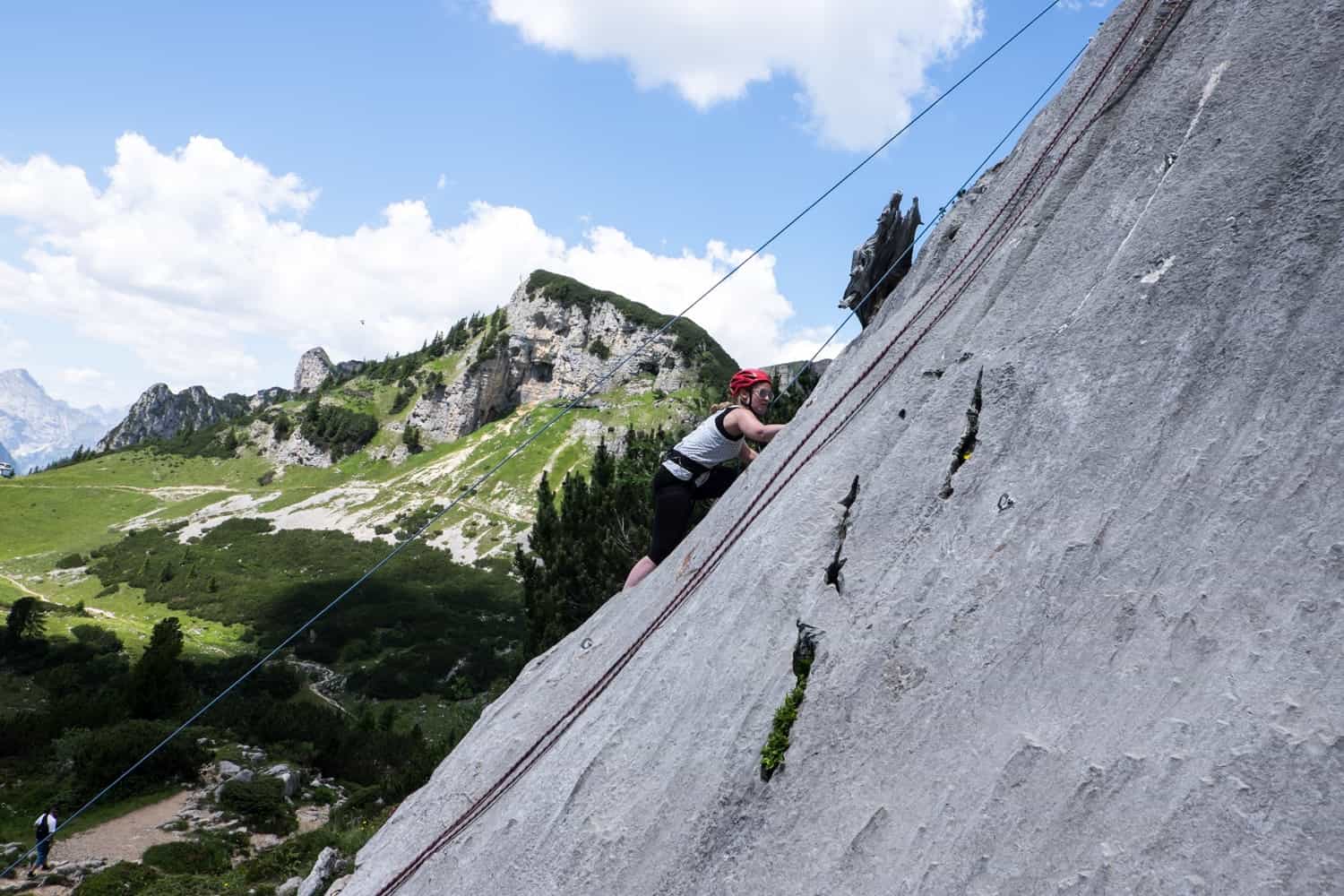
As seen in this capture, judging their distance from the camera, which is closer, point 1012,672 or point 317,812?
point 1012,672

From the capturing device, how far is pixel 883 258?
36.9ft

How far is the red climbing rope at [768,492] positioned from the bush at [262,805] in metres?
18.4

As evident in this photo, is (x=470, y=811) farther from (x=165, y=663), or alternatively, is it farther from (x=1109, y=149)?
(x=165, y=663)

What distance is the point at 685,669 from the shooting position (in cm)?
633

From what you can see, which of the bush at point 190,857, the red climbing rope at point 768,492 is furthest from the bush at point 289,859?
the red climbing rope at point 768,492

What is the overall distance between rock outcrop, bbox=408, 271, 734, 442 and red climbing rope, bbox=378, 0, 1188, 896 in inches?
4795

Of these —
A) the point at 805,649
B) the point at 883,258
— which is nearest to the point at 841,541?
the point at 805,649

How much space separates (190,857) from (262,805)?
446cm

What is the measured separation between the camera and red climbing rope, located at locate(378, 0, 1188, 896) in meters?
7.37

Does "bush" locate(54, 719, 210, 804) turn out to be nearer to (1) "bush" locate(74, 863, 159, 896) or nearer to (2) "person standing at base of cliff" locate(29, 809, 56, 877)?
(2) "person standing at base of cliff" locate(29, 809, 56, 877)

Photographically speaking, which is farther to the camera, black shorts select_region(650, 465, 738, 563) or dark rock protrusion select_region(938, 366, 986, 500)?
black shorts select_region(650, 465, 738, 563)

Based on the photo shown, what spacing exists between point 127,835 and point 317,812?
543cm

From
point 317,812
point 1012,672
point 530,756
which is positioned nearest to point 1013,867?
point 1012,672

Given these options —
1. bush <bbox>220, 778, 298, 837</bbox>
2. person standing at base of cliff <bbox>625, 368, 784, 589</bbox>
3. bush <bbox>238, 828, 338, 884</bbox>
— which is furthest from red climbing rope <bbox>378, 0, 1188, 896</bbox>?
bush <bbox>220, 778, 298, 837</bbox>
